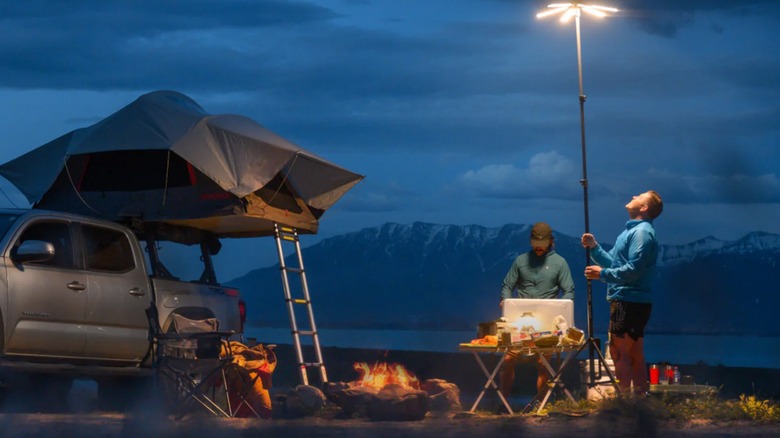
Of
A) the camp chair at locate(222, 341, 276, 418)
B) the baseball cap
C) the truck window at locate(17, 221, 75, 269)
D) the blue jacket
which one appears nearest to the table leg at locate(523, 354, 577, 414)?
the blue jacket

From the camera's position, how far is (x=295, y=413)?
490 inches

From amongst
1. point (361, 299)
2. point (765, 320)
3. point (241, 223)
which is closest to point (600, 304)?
point (361, 299)

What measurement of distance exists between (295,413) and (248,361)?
0.76 meters

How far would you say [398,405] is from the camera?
460 inches

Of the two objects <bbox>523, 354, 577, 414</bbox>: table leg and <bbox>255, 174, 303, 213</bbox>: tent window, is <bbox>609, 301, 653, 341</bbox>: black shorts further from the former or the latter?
<bbox>255, 174, 303, 213</bbox>: tent window

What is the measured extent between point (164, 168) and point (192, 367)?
2.99 metres

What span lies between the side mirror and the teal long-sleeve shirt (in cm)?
505

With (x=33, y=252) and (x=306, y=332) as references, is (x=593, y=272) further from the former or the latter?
(x=33, y=252)

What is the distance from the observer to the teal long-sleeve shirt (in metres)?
13.6

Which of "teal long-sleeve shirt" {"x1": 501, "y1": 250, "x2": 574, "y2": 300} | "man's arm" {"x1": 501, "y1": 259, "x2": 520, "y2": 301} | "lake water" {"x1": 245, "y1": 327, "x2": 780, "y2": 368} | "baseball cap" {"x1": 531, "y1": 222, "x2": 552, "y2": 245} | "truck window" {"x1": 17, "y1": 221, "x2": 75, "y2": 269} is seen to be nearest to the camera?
"truck window" {"x1": 17, "y1": 221, "x2": 75, "y2": 269}

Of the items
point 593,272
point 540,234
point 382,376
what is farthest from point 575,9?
point 382,376

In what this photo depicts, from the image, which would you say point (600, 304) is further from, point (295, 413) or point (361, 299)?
point (295, 413)

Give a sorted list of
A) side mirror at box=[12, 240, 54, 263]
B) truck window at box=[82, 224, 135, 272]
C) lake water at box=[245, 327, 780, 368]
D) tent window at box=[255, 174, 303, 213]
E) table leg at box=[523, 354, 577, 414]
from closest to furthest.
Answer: side mirror at box=[12, 240, 54, 263]
truck window at box=[82, 224, 135, 272]
table leg at box=[523, 354, 577, 414]
tent window at box=[255, 174, 303, 213]
lake water at box=[245, 327, 780, 368]

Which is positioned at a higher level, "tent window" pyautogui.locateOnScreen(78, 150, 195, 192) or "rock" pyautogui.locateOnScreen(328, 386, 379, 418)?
"tent window" pyautogui.locateOnScreen(78, 150, 195, 192)
